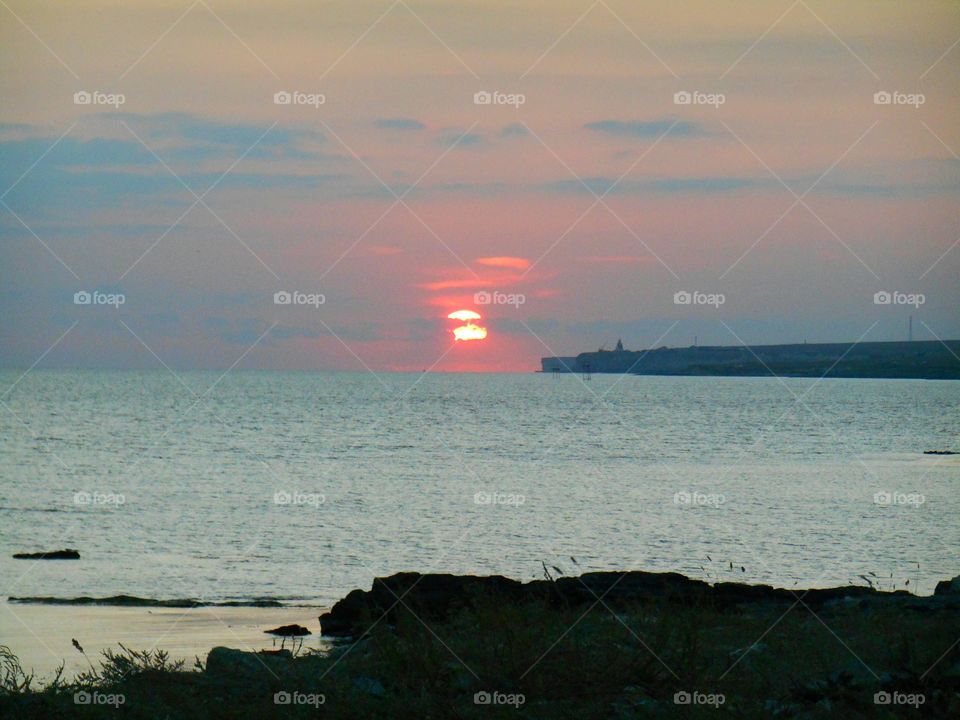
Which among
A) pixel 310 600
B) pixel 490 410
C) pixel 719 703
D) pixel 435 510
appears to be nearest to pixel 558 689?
Result: pixel 719 703

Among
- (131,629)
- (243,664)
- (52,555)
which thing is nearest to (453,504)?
(52,555)

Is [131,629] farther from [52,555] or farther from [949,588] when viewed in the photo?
[949,588]

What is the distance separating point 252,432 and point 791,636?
85700 millimetres

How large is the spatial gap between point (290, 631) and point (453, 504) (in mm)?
25267

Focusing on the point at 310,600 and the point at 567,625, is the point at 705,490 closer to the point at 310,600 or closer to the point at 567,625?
the point at 310,600

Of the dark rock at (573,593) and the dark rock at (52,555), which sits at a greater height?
the dark rock at (52,555)

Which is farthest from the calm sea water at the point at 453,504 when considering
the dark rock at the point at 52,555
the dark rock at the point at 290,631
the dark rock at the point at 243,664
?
the dark rock at the point at 243,664

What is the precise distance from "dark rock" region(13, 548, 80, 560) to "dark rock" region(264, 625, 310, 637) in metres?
14.2

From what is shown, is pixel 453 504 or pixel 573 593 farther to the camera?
pixel 453 504

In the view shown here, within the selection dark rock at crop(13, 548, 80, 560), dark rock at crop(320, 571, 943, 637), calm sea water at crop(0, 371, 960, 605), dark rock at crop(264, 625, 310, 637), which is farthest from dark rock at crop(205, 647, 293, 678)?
dark rock at crop(13, 548, 80, 560)

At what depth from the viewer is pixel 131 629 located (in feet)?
66.2

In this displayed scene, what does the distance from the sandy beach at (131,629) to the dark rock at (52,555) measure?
25.9 feet

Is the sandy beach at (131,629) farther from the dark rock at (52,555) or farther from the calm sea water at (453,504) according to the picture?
the dark rock at (52,555)

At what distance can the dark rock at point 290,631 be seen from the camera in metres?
19.5
